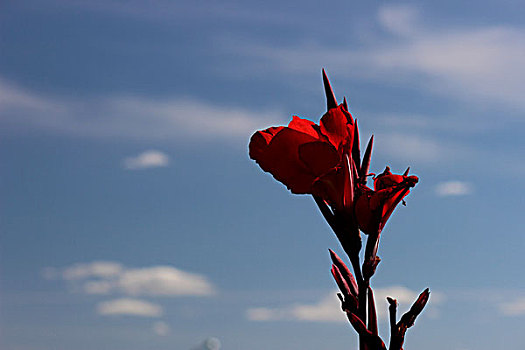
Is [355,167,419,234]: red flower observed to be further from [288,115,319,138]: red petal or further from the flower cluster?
[288,115,319,138]: red petal

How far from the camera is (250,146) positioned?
54.4 inches

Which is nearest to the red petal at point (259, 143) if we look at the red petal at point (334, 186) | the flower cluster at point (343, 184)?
the flower cluster at point (343, 184)

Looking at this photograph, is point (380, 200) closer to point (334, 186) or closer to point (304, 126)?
point (334, 186)

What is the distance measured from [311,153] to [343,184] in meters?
0.08

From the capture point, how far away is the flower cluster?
1288 millimetres

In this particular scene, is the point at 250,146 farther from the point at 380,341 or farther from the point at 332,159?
the point at 380,341

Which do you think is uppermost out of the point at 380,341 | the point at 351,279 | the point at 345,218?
the point at 345,218

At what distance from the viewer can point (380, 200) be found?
1303 mm

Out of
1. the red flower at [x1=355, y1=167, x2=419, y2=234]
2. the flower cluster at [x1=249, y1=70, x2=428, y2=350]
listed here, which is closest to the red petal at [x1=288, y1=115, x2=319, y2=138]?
the flower cluster at [x1=249, y1=70, x2=428, y2=350]

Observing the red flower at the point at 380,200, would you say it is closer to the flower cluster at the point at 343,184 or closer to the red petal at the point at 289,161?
the flower cluster at the point at 343,184

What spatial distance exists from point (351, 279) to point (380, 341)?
0.12m

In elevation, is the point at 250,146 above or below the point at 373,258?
above

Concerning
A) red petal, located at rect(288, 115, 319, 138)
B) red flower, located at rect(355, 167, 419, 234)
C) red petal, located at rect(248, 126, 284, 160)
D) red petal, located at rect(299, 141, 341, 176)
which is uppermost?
red petal, located at rect(288, 115, 319, 138)

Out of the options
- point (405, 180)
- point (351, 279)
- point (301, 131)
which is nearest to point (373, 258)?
point (351, 279)
